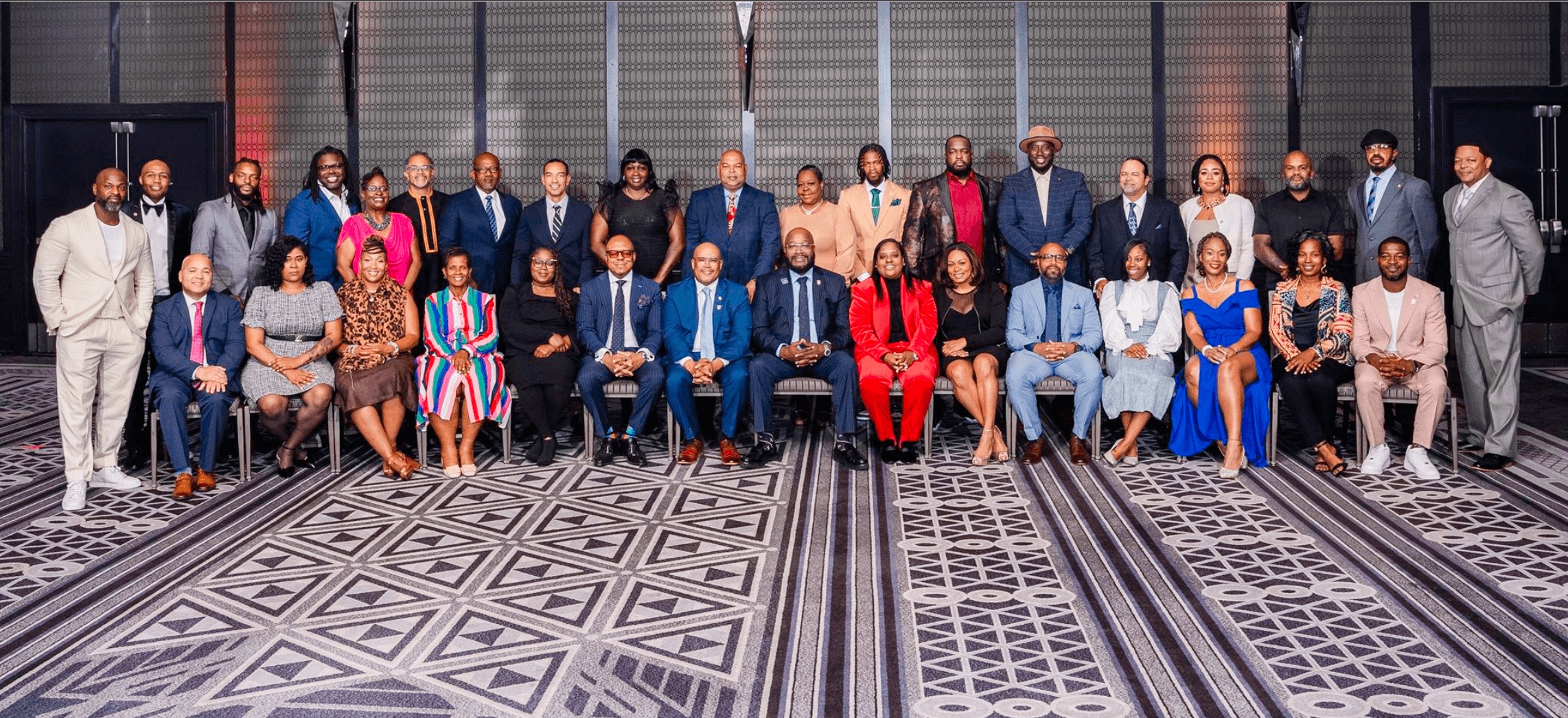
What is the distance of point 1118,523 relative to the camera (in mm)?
5082

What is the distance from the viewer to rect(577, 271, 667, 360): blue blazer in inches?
258

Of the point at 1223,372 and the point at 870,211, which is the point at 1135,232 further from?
the point at 870,211

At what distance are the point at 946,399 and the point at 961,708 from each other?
4.68m

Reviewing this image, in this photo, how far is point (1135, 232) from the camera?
6969 mm

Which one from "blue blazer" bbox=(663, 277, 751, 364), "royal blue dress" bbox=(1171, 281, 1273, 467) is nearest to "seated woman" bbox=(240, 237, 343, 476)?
"blue blazer" bbox=(663, 277, 751, 364)

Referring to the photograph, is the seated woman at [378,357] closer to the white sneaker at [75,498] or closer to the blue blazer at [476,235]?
the blue blazer at [476,235]

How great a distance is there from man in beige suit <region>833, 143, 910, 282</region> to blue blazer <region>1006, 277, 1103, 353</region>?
34.2 inches

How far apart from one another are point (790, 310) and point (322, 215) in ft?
7.74

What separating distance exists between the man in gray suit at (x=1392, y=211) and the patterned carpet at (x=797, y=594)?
1253 mm

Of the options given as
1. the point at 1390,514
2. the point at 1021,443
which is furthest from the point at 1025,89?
the point at 1390,514

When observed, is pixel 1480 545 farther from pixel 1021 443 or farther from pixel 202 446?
pixel 202 446

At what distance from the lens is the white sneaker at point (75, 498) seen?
5.44 metres

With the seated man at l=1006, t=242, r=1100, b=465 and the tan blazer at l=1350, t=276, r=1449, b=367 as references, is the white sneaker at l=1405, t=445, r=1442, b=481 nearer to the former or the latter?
the tan blazer at l=1350, t=276, r=1449, b=367

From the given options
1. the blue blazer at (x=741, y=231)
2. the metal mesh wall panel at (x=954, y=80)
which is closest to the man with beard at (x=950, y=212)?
the blue blazer at (x=741, y=231)
